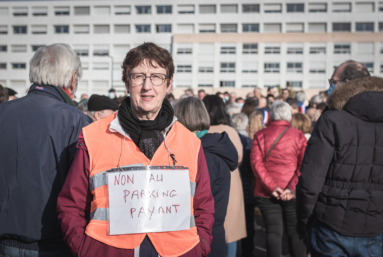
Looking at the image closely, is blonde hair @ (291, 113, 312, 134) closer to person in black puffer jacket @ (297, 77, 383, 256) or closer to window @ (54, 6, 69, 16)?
person in black puffer jacket @ (297, 77, 383, 256)

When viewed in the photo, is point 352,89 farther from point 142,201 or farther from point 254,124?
point 254,124

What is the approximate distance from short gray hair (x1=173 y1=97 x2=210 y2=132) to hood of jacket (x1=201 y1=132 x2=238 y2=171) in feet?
0.41

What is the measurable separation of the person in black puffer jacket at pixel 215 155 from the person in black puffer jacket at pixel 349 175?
0.73 m

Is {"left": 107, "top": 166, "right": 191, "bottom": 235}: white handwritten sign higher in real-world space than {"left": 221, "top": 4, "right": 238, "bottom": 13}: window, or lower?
lower

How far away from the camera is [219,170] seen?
11.1ft

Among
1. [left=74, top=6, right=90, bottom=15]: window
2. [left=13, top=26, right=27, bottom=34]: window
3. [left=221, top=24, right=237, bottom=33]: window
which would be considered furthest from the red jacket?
[left=13, top=26, right=27, bottom=34]: window

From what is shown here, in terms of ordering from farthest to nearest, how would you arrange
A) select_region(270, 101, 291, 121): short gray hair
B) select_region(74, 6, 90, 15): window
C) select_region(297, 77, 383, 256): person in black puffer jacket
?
select_region(74, 6, 90, 15): window → select_region(270, 101, 291, 121): short gray hair → select_region(297, 77, 383, 256): person in black puffer jacket

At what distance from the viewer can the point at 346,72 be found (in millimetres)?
3457

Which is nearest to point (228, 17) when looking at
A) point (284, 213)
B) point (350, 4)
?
point (350, 4)

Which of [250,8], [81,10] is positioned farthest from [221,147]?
[81,10]

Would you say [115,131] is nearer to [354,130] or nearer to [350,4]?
[354,130]

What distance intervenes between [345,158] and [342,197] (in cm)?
31

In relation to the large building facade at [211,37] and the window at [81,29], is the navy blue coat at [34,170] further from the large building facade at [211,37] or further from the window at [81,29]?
the window at [81,29]

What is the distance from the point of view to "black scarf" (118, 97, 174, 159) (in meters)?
2.16
